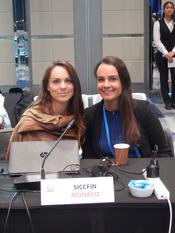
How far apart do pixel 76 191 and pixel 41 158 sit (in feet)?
1.05

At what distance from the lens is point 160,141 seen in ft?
6.44

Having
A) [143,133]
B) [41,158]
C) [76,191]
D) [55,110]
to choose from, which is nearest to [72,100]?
[55,110]

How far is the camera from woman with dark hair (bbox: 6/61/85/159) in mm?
1949

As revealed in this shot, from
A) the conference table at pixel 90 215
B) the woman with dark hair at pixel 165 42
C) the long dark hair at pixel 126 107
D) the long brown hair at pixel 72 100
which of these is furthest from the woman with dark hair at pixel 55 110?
the woman with dark hair at pixel 165 42

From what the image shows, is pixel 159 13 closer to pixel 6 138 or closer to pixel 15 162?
pixel 6 138

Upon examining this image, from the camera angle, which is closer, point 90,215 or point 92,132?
point 90,215

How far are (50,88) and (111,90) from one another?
0.32 m

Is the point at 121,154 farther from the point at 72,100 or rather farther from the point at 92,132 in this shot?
the point at 72,100

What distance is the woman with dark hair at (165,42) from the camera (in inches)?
191

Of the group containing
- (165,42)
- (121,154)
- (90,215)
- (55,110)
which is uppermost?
(165,42)

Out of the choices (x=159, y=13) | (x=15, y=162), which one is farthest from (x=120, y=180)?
(x=159, y=13)

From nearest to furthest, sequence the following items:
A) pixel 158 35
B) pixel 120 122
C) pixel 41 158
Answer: pixel 41 158 < pixel 120 122 < pixel 158 35

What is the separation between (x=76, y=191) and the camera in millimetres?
1281

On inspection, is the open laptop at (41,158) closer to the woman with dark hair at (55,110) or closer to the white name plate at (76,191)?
the white name plate at (76,191)
